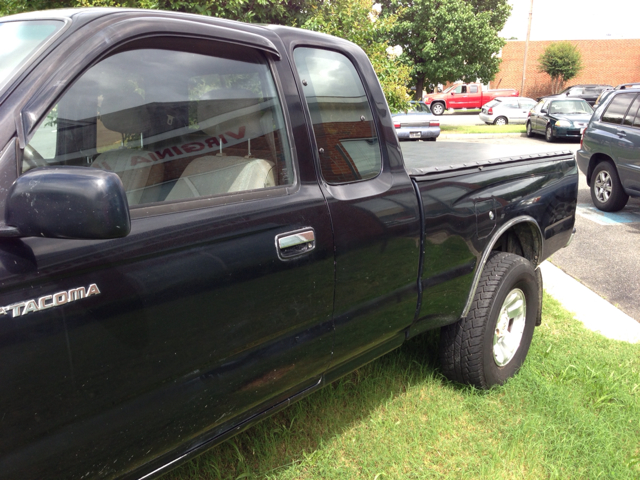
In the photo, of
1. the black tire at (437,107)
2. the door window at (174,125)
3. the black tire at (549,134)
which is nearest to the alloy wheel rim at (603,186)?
the door window at (174,125)

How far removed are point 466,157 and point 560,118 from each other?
54.1 feet

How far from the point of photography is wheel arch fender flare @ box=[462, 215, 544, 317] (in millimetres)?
3156

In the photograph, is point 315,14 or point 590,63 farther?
point 590,63

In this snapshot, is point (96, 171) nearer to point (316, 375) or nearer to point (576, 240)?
point (316, 375)

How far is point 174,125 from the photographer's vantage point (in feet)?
6.43

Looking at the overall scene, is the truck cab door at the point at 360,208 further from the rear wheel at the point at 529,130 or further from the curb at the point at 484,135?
the curb at the point at 484,135

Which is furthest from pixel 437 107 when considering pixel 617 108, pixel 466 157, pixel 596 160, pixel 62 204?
pixel 62 204

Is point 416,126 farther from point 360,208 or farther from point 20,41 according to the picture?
point 20,41

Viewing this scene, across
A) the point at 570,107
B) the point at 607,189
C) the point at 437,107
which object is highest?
the point at 570,107

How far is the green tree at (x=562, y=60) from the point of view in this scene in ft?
142

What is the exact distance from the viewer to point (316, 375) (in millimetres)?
2391

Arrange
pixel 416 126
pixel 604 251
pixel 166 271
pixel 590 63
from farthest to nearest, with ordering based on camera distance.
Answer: pixel 590 63, pixel 416 126, pixel 604 251, pixel 166 271

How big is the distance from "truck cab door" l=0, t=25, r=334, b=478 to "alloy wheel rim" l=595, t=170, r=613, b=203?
7366 mm

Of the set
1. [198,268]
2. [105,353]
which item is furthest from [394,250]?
[105,353]
